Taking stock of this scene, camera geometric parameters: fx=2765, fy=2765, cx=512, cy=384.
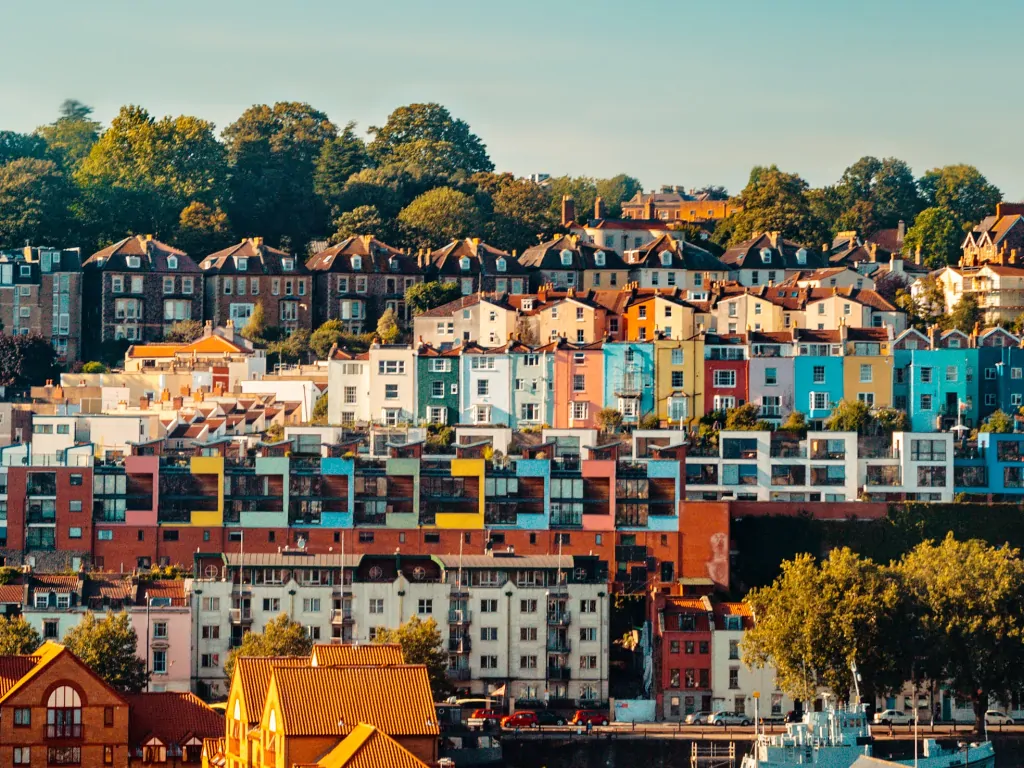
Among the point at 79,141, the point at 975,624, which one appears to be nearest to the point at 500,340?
the point at 975,624

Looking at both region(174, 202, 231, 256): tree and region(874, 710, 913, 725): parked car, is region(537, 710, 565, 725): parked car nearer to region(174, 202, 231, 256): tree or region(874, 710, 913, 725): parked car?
region(874, 710, 913, 725): parked car

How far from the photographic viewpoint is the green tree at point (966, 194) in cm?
15412

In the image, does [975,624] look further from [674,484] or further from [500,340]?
[500,340]

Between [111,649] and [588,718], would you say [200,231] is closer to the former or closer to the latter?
[111,649]

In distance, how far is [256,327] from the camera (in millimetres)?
128625

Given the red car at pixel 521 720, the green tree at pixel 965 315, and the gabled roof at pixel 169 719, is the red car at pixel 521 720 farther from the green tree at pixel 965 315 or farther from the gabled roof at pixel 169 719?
the green tree at pixel 965 315

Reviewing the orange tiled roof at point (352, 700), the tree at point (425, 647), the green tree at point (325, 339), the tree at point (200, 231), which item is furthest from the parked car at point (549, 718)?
the tree at point (200, 231)

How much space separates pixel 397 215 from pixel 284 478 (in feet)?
139

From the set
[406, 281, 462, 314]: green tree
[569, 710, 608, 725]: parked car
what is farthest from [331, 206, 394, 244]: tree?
[569, 710, 608, 725]: parked car

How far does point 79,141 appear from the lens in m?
176

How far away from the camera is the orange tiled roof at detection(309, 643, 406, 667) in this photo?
70250mm

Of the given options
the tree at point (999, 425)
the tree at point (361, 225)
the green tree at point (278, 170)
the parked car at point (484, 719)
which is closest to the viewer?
the parked car at point (484, 719)

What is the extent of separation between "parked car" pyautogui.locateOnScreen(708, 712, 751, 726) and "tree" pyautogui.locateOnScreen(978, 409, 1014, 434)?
2219 cm

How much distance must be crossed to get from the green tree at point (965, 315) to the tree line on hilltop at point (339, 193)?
16.3m
